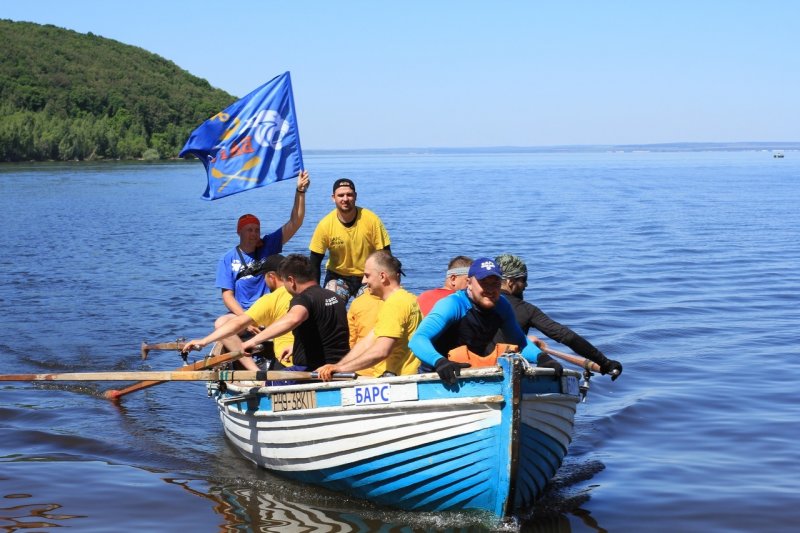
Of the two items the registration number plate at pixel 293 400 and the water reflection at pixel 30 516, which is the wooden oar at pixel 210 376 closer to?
the registration number plate at pixel 293 400

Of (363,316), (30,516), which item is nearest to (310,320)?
(363,316)

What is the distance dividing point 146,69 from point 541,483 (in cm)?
17978

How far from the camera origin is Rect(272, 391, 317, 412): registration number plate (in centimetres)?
866

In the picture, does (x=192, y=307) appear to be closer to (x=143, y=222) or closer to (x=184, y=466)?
(x=184, y=466)

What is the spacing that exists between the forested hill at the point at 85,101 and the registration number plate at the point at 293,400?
354 feet

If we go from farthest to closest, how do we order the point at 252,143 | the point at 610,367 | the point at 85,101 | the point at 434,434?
the point at 85,101, the point at 252,143, the point at 610,367, the point at 434,434

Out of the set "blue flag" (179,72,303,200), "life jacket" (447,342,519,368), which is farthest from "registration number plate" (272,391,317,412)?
"blue flag" (179,72,303,200)

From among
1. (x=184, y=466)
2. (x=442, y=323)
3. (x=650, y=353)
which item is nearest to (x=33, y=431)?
(x=184, y=466)

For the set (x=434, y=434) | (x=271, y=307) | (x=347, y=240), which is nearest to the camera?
(x=434, y=434)

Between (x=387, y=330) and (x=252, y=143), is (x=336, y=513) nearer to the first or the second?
(x=387, y=330)

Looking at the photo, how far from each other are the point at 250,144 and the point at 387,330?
4570 millimetres

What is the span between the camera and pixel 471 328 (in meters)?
8.19

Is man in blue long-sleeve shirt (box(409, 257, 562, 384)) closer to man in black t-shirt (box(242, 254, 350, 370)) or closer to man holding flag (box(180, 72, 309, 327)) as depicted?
man in black t-shirt (box(242, 254, 350, 370))

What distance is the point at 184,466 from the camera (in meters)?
10.5
